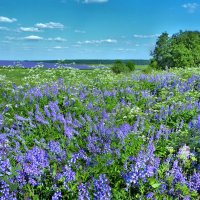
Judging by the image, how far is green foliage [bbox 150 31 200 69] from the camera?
103 feet

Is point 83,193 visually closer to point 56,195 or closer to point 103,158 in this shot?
point 56,195

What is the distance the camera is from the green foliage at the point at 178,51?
31312mm

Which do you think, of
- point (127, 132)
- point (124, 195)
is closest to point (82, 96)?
point (127, 132)

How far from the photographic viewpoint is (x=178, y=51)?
32438mm

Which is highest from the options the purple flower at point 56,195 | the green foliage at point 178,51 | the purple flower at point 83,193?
the green foliage at point 178,51

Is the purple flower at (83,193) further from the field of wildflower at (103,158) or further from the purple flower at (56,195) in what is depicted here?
the purple flower at (56,195)

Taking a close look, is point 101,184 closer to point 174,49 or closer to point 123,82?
point 123,82

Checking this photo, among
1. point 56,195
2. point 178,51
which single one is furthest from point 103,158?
point 178,51

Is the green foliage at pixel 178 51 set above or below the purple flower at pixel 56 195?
above

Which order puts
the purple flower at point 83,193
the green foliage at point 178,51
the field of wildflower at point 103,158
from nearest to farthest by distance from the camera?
1. the purple flower at point 83,193
2. the field of wildflower at point 103,158
3. the green foliage at point 178,51

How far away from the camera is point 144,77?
10.5 m

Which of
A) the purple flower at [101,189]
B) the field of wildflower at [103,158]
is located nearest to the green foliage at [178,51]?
the field of wildflower at [103,158]

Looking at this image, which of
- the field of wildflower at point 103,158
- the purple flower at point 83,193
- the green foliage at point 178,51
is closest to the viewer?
the purple flower at point 83,193

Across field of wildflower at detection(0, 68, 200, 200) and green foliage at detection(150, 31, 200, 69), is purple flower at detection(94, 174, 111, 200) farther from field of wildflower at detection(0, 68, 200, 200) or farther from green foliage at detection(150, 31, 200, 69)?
green foliage at detection(150, 31, 200, 69)
